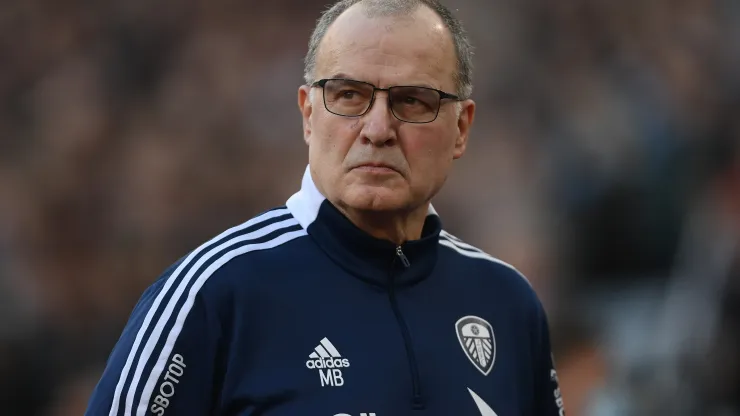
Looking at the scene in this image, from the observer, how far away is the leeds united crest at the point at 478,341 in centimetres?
239

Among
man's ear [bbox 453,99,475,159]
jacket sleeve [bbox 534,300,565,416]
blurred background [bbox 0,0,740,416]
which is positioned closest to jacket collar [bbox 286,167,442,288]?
man's ear [bbox 453,99,475,159]

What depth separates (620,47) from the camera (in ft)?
23.0

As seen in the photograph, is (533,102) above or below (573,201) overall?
above

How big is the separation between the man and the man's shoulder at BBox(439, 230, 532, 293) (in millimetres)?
38

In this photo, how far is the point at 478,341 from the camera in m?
2.43

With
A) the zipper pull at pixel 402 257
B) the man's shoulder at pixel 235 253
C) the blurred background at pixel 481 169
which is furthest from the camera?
the blurred background at pixel 481 169

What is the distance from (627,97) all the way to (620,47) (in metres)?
0.43

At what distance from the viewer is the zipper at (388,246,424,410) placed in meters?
2.22

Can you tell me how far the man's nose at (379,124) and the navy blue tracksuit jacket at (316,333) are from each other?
196mm

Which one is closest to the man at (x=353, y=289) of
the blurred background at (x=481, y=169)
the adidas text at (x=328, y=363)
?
the adidas text at (x=328, y=363)

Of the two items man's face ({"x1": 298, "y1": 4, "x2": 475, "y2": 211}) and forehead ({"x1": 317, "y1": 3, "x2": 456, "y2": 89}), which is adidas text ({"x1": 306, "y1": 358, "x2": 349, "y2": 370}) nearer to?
man's face ({"x1": 298, "y1": 4, "x2": 475, "y2": 211})

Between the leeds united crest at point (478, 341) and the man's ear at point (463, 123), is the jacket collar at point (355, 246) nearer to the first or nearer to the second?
the leeds united crest at point (478, 341)

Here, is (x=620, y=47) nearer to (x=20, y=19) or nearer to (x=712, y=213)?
(x=712, y=213)

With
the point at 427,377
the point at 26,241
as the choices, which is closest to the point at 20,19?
the point at 26,241
